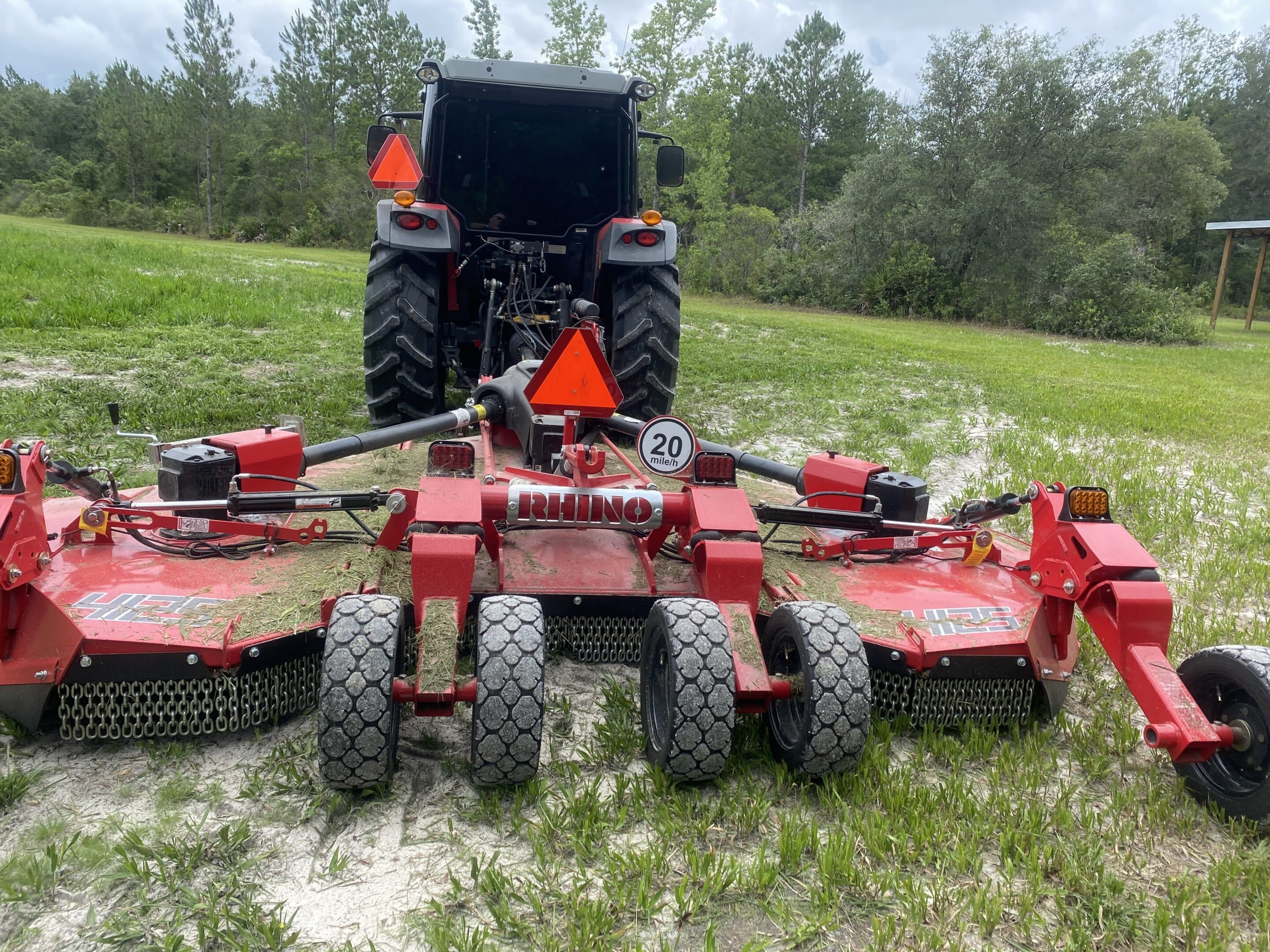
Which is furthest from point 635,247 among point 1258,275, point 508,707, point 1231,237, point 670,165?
point 1258,275

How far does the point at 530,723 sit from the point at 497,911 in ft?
1.45

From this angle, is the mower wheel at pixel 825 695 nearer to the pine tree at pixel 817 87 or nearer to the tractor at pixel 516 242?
the tractor at pixel 516 242

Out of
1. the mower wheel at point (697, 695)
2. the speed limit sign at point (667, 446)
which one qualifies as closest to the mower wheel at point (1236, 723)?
the mower wheel at point (697, 695)

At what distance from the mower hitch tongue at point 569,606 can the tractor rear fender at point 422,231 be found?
212 cm

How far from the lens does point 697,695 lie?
7.43 ft

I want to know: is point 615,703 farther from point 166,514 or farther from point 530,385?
point 166,514

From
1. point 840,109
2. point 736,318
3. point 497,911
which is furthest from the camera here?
point 840,109

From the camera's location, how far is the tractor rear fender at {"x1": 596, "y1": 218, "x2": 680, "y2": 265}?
5.79 metres

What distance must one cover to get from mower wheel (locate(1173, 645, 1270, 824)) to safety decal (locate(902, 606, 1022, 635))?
1.64ft

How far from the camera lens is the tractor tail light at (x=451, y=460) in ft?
9.29

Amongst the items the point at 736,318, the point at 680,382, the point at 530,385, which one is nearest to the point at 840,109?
the point at 736,318

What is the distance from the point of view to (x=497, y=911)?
1897mm

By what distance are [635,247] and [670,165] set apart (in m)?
1.05

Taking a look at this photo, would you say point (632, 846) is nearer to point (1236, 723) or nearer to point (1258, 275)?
point (1236, 723)
